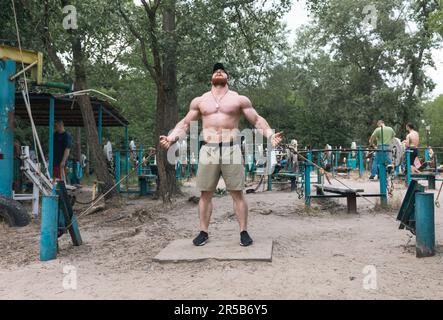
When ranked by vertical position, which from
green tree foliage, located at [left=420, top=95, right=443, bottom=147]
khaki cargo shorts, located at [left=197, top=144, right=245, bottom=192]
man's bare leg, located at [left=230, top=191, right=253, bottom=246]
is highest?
green tree foliage, located at [left=420, top=95, right=443, bottom=147]

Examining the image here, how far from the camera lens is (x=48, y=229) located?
4961 mm

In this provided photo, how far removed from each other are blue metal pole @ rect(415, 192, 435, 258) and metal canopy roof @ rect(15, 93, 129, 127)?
25.0ft

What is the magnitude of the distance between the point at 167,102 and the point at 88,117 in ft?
6.50

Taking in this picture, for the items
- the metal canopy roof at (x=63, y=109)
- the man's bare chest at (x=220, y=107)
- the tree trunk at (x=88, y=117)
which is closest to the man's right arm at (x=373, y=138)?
the metal canopy roof at (x=63, y=109)

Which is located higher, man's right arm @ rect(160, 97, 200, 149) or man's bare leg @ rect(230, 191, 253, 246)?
man's right arm @ rect(160, 97, 200, 149)

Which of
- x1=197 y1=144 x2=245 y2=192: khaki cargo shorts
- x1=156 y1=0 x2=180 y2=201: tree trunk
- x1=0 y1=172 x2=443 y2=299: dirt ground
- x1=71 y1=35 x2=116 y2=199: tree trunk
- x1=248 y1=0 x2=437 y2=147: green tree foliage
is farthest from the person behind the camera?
x1=248 y1=0 x2=437 y2=147: green tree foliage

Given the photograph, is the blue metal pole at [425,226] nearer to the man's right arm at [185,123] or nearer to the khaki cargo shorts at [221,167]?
the khaki cargo shorts at [221,167]

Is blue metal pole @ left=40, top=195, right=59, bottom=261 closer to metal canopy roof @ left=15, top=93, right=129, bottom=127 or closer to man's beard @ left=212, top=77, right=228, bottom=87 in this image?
man's beard @ left=212, top=77, right=228, bottom=87

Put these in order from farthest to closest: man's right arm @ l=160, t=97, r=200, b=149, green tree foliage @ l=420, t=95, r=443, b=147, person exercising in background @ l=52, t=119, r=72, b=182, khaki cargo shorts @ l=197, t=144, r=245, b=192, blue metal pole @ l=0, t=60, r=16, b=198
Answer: green tree foliage @ l=420, t=95, r=443, b=147 → person exercising in background @ l=52, t=119, r=72, b=182 → blue metal pole @ l=0, t=60, r=16, b=198 → man's right arm @ l=160, t=97, r=200, b=149 → khaki cargo shorts @ l=197, t=144, r=245, b=192

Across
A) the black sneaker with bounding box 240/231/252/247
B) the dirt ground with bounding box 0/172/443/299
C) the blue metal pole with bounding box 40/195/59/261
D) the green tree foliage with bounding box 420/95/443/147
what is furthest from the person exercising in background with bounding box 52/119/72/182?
the green tree foliage with bounding box 420/95/443/147

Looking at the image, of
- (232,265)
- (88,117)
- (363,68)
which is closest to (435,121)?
(363,68)

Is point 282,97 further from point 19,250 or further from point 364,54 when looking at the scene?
point 19,250

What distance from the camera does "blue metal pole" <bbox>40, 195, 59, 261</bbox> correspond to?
195 inches
